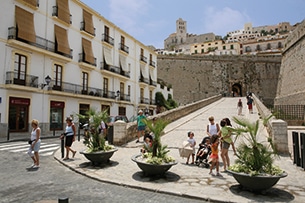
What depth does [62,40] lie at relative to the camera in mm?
20609

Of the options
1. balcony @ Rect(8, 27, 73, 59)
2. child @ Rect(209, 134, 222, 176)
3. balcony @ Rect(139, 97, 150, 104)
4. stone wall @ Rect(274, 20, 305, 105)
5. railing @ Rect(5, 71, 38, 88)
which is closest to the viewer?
child @ Rect(209, 134, 222, 176)

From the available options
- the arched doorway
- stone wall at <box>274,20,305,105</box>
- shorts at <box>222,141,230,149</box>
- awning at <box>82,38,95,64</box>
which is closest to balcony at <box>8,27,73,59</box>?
awning at <box>82,38,95,64</box>

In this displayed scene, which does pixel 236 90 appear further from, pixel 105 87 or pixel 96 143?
pixel 96 143

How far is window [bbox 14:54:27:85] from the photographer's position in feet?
55.5

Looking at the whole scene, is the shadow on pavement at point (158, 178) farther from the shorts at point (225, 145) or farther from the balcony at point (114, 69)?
the balcony at point (114, 69)

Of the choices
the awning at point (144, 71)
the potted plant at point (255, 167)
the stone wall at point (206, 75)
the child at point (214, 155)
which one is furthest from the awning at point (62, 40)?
the stone wall at point (206, 75)

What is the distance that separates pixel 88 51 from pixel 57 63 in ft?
13.4

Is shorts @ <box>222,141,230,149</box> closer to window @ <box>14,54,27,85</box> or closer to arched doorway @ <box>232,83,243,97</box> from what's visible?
window @ <box>14,54,27,85</box>

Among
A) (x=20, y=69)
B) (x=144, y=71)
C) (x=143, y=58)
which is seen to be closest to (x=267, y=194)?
(x=20, y=69)

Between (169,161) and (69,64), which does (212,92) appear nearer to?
(69,64)

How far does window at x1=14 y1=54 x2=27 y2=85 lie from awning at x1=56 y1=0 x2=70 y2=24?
5.28 meters

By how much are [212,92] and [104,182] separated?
48.0 metres

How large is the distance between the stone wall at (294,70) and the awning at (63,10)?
23042 millimetres

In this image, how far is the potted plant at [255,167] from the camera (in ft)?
15.7
